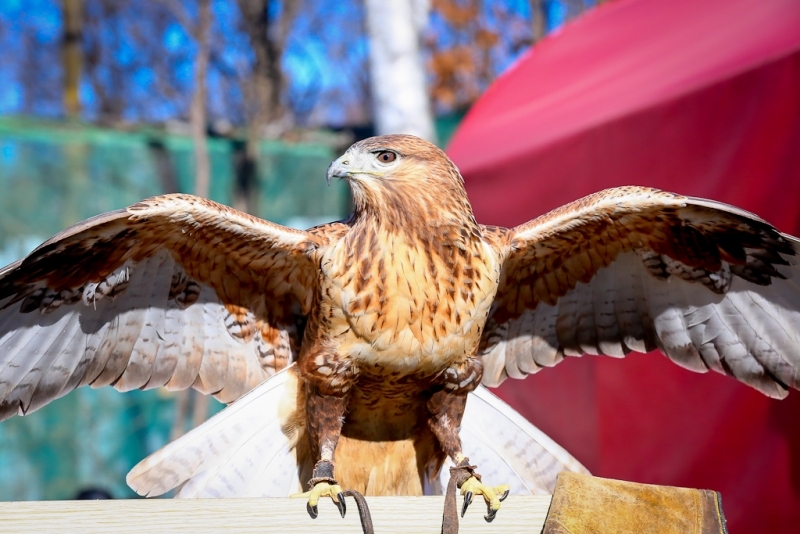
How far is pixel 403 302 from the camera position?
2396mm

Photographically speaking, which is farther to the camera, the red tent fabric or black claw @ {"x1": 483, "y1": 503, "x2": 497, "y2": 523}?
the red tent fabric

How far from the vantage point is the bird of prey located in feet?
8.00

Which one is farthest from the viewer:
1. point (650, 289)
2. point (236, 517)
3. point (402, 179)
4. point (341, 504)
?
point (650, 289)

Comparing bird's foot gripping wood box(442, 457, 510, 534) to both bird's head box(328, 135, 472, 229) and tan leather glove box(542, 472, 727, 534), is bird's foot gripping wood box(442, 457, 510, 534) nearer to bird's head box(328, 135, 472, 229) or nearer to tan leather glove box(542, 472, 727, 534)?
tan leather glove box(542, 472, 727, 534)

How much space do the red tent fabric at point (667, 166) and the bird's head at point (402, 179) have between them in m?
1.56

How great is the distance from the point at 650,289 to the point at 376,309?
1143 mm

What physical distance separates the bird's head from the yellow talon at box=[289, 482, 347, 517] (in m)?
0.85

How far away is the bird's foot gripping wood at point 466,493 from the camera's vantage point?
2.05 meters

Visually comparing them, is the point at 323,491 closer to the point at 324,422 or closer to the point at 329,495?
the point at 329,495

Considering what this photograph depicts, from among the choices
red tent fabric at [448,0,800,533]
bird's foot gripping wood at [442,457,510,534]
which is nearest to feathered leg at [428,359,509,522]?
bird's foot gripping wood at [442,457,510,534]

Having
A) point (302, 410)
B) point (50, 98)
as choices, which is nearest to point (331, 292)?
point (302, 410)

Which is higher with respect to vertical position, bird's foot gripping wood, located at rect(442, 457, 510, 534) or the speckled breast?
the speckled breast

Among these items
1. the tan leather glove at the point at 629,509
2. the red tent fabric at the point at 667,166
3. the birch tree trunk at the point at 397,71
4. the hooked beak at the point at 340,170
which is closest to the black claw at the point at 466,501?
→ the tan leather glove at the point at 629,509

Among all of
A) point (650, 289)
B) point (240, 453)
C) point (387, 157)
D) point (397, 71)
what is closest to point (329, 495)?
point (240, 453)
